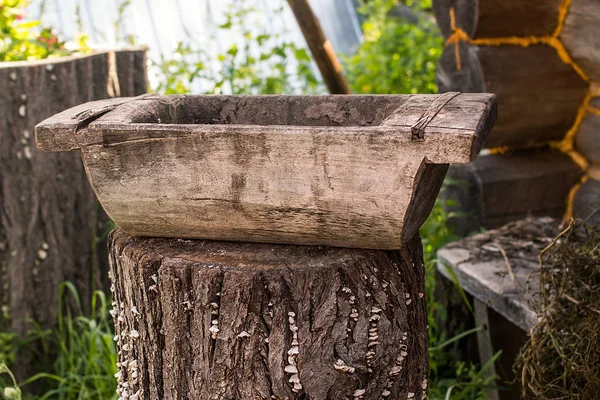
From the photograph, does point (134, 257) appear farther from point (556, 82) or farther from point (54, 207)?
point (556, 82)

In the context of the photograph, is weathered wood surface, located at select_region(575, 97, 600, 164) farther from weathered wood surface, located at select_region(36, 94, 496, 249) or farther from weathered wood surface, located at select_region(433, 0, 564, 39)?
weathered wood surface, located at select_region(36, 94, 496, 249)

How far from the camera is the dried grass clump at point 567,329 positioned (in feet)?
6.99

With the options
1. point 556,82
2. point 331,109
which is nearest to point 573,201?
point 556,82

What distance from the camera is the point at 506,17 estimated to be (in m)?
3.01

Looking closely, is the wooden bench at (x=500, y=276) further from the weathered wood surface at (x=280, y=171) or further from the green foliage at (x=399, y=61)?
the green foliage at (x=399, y=61)

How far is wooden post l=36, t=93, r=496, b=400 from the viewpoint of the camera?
162 centimetres

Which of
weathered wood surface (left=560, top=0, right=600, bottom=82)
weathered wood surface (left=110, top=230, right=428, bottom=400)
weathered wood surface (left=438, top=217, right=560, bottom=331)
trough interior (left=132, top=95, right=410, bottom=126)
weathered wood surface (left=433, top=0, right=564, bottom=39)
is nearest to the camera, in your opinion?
weathered wood surface (left=110, top=230, right=428, bottom=400)

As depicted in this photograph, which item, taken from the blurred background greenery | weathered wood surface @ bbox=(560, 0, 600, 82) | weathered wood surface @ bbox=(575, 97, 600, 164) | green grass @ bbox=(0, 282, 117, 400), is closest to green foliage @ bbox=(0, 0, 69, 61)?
the blurred background greenery

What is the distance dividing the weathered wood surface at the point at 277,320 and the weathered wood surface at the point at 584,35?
58.5 inches

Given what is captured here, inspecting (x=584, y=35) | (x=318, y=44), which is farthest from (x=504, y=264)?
(x=318, y=44)

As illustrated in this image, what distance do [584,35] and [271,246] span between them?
172 centimetres

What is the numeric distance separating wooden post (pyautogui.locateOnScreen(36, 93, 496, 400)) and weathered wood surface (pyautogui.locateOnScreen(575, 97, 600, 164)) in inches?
58.2

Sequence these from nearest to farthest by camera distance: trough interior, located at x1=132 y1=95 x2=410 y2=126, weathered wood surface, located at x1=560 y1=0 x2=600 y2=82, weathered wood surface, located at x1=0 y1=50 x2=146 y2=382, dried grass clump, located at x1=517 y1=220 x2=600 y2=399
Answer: trough interior, located at x1=132 y1=95 x2=410 y2=126
dried grass clump, located at x1=517 y1=220 x2=600 y2=399
weathered wood surface, located at x1=560 y1=0 x2=600 y2=82
weathered wood surface, located at x1=0 y1=50 x2=146 y2=382

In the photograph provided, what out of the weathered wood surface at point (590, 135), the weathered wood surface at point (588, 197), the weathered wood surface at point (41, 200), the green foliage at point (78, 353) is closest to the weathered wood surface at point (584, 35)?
the weathered wood surface at point (590, 135)
